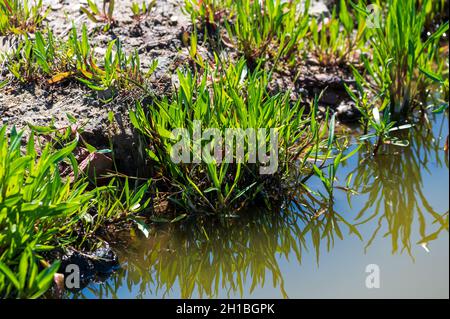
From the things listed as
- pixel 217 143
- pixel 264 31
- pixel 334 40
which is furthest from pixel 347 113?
pixel 217 143

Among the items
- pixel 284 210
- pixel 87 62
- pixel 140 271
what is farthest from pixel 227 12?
pixel 140 271

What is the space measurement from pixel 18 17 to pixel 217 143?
1294 mm

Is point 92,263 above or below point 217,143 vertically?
below

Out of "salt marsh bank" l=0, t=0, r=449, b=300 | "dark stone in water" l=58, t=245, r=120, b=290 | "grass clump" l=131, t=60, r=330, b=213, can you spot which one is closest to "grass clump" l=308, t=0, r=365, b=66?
"salt marsh bank" l=0, t=0, r=449, b=300

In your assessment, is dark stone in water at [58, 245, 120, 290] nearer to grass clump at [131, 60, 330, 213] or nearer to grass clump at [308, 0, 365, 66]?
grass clump at [131, 60, 330, 213]

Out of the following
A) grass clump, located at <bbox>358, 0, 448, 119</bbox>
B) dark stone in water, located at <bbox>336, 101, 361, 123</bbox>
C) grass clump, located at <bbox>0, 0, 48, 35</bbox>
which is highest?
grass clump, located at <bbox>0, 0, 48, 35</bbox>

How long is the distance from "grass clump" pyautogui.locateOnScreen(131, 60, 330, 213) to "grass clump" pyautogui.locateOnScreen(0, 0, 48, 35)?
852 mm

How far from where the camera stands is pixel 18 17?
143 inches

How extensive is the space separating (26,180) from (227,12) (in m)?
1.76

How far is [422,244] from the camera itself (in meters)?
3.06

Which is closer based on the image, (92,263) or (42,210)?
(42,210)

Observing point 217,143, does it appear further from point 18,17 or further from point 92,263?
point 18,17

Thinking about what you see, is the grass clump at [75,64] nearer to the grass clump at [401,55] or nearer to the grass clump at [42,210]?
the grass clump at [42,210]

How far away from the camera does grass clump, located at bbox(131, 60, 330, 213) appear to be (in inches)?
122
